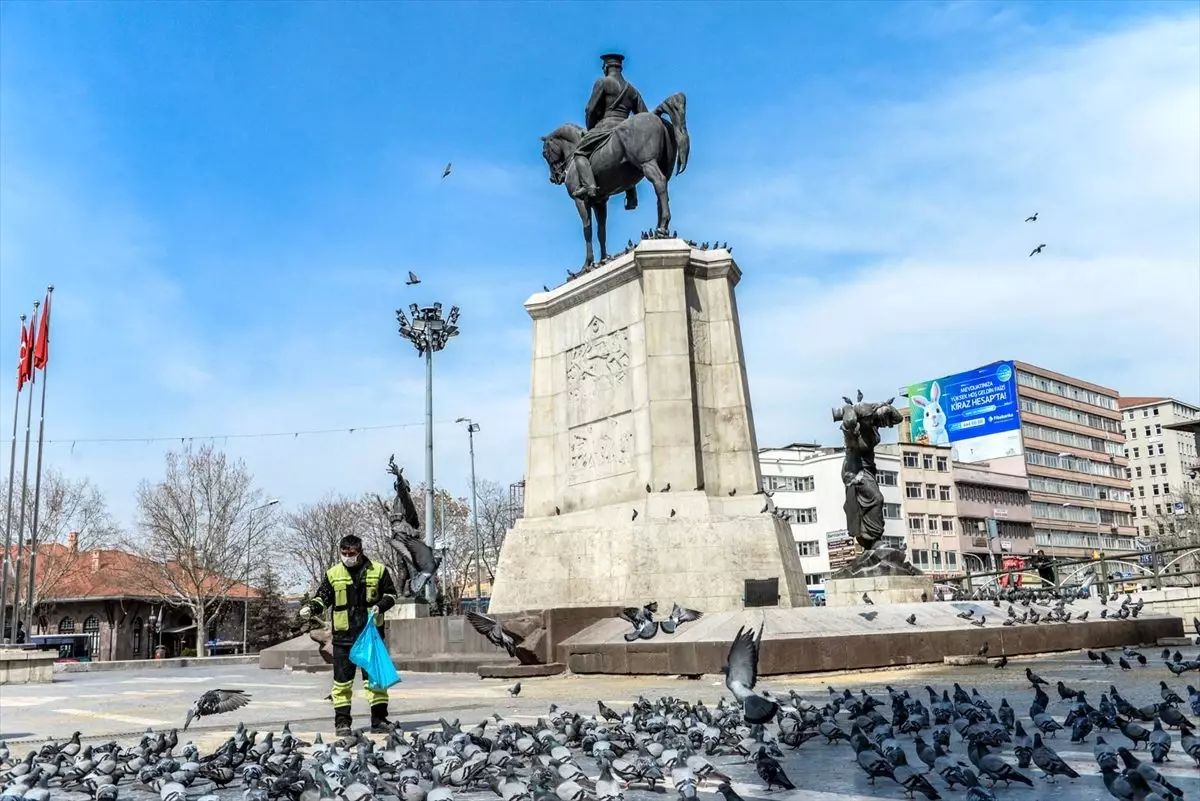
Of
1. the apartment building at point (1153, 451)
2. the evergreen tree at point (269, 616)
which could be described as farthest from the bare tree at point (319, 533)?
the apartment building at point (1153, 451)

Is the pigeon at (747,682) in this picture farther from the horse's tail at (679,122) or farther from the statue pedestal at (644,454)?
the horse's tail at (679,122)

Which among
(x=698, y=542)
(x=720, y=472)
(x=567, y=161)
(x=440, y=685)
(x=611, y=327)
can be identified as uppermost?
(x=567, y=161)

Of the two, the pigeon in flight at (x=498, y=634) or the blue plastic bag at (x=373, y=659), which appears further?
the pigeon in flight at (x=498, y=634)

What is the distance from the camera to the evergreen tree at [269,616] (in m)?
56.8

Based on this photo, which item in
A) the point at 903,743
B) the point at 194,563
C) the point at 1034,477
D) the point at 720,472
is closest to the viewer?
the point at 903,743

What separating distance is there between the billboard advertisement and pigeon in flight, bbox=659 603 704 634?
7930cm

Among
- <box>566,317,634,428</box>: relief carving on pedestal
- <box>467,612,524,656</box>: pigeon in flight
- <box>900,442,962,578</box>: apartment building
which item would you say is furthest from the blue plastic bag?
<box>900,442,962,578</box>: apartment building

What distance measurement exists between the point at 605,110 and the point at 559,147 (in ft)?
3.92

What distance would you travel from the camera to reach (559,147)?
20266 millimetres

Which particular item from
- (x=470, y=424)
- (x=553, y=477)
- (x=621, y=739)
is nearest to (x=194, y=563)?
(x=470, y=424)

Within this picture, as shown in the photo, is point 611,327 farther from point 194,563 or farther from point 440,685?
point 194,563

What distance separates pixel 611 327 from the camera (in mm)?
18344

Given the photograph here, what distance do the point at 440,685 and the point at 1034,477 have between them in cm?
9147

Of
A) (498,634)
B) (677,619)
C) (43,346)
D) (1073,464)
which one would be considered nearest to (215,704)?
(677,619)
